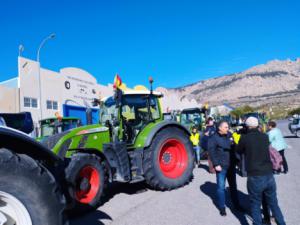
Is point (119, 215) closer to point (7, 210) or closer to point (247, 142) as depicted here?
point (247, 142)

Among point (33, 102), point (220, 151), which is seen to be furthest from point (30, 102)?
point (220, 151)

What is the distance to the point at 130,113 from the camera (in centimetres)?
752

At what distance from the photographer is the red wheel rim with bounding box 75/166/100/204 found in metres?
5.61

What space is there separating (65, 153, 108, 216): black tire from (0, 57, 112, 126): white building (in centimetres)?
1033

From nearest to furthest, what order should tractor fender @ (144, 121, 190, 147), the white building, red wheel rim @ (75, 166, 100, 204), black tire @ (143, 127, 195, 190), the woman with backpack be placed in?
red wheel rim @ (75, 166, 100, 204)
black tire @ (143, 127, 195, 190)
tractor fender @ (144, 121, 190, 147)
the woman with backpack
the white building

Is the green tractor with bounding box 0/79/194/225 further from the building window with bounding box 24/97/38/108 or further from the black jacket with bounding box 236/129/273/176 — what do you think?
the building window with bounding box 24/97/38/108

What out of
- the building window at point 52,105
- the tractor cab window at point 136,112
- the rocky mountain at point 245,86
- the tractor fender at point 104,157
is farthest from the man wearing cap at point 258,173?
the rocky mountain at point 245,86

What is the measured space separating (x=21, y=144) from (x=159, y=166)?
180 inches

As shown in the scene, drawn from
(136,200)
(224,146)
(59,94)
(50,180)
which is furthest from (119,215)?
(59,94)

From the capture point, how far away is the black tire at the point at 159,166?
6825 mm

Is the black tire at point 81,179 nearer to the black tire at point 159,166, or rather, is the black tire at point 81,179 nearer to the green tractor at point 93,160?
the green tractor at point 93,160

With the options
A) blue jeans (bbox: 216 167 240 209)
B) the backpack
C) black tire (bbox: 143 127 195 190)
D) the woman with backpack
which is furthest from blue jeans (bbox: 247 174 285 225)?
the woman with backpack

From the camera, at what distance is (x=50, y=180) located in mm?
2648

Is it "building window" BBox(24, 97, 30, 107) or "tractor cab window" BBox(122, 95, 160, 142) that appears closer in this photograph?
"tractor cab window" BBox(122, 95, 160, 142)
